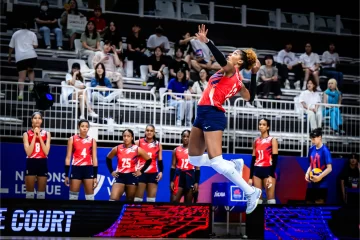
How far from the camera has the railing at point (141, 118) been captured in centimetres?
1561

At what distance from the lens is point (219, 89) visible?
10125 millimetres

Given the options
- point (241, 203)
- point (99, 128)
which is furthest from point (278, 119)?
point (99, 128)

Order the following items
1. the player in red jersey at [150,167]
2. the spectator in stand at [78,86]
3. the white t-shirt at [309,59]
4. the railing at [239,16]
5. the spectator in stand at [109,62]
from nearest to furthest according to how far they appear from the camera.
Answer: the player in red jersey at [150,167] → the spectator in stand at [78,86] → the spectator in stand at [109,62] → the white t-shirt at [309,59] → the railing at [239,16]

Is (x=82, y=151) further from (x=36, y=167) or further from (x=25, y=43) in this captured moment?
(x=25, y=43)

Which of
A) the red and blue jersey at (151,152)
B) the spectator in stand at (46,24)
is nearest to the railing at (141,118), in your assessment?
the red and blue jersey at (151,152)

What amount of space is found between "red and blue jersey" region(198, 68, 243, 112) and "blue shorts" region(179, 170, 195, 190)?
516 cm

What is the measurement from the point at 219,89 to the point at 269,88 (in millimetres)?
9252

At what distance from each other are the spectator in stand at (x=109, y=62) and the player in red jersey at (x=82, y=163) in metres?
3.36

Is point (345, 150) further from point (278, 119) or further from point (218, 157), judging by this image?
point (218, 157)

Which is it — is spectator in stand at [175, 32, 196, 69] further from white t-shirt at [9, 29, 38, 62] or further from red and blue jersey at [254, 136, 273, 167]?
red and blue jersey at [254, 136, 273, 167]

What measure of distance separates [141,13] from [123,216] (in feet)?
33.5

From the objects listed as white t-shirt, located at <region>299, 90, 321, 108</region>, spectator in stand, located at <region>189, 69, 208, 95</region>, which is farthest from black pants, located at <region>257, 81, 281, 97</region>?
spectator in stand, located at <region>189, 69, 208, 95</region>

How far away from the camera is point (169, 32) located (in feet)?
72.0

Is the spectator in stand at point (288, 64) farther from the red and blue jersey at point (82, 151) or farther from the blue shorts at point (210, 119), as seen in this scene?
the blue shorts at point (210, 119)
